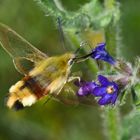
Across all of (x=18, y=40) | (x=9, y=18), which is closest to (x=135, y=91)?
(x=18, y=40)

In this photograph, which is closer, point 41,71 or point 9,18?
point 41,71

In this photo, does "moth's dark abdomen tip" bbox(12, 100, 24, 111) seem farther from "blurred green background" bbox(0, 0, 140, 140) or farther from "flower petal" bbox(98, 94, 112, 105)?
"blurred green background" bbox(0, 0, 140, 140)

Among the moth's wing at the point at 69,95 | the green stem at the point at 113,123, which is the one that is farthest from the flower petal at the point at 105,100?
the green stem at the point at 113,123

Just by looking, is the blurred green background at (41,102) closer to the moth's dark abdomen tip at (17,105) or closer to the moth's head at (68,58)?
the moth's head at (68,58)

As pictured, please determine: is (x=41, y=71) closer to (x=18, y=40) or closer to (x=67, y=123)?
(x=18, y=40)

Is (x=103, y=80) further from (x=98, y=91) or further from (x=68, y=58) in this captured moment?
(x=68, y=58)

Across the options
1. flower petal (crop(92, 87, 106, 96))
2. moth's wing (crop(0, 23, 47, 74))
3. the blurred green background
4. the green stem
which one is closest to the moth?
moth's wing (crop(0, 23, 47, 74))

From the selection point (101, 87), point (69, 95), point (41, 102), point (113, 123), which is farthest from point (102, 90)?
point (41, 102)
